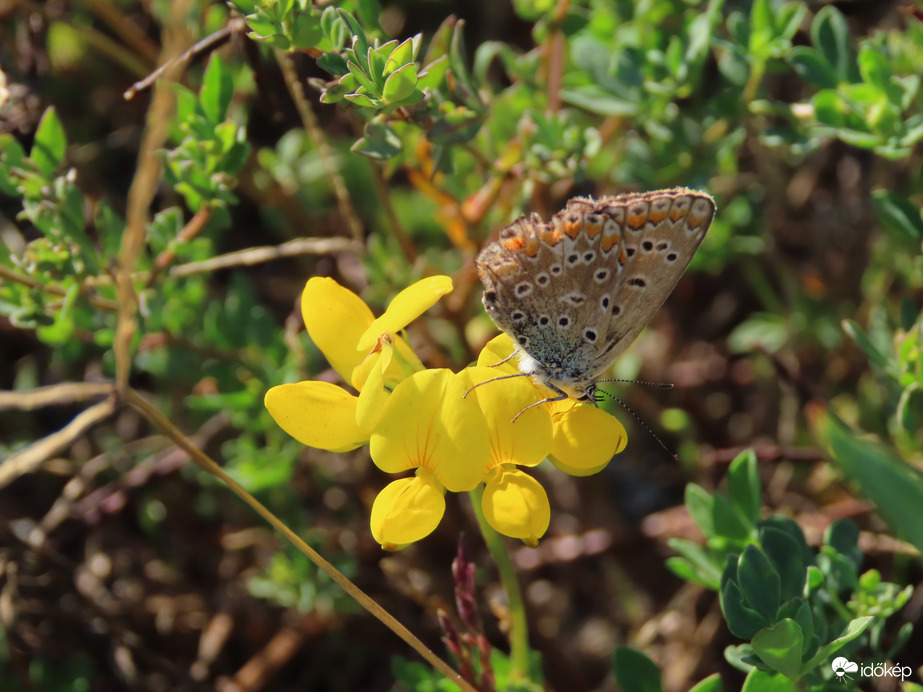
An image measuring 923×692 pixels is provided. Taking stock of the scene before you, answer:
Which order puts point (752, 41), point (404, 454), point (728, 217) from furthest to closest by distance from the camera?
point (728, 217) < point (752, 41) < point (404, 454)

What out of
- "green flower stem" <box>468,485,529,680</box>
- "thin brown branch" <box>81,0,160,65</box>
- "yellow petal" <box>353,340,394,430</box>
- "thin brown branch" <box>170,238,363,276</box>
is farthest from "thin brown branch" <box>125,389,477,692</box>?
"thin brown branch" <box>81,0,160,65</box>

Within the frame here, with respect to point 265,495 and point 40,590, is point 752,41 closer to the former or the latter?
point 265,495

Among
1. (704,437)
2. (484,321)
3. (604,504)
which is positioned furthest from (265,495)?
(704,437)

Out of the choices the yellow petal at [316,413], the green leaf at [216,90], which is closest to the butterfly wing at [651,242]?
the yellow petal at [316,413]

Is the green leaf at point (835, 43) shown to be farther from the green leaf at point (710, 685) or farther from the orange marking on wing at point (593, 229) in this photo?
the green leaf at point (710, 685)

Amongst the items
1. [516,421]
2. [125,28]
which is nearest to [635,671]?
[516,421]

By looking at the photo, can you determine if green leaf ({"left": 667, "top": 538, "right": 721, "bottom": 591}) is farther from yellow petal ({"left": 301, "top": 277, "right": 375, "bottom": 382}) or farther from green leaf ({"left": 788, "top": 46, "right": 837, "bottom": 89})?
green leaf ({"left": 788, "top": 46, "right": 837, "bottom": 89})

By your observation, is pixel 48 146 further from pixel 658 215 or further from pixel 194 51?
pixel 658 215
